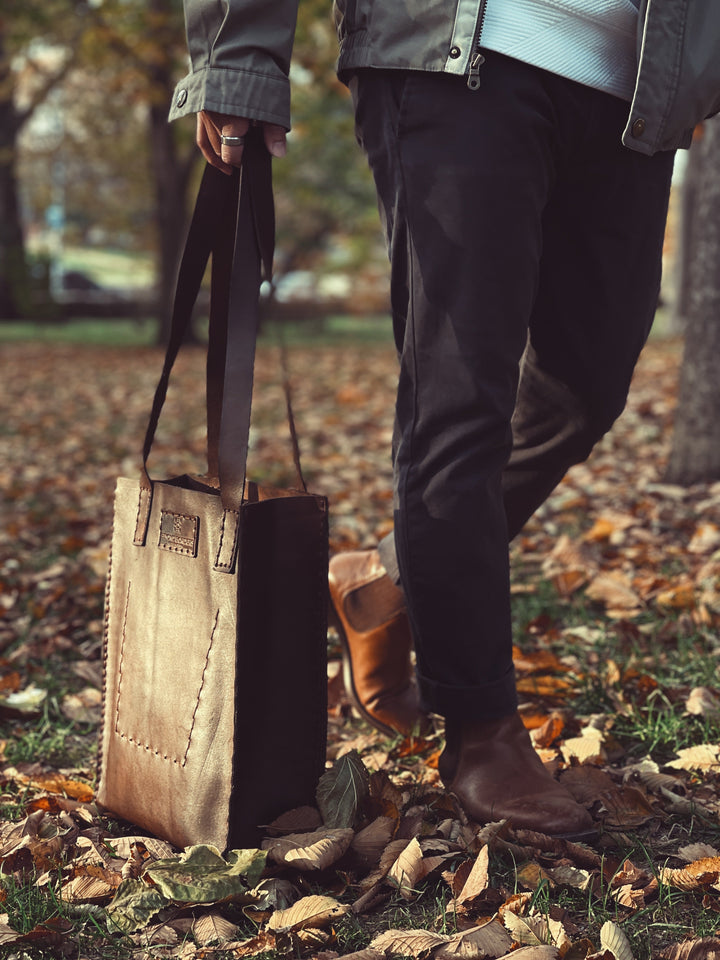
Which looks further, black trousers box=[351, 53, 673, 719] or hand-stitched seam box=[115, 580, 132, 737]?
hand-stitched seam box=[115, 580, 132, 737]

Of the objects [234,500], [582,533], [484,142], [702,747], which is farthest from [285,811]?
[582,533]

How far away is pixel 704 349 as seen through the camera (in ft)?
13.8

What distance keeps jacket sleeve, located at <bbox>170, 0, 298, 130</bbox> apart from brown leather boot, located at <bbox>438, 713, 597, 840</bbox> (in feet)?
3.55

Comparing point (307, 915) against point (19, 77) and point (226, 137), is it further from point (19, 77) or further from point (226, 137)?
point (19, 77)

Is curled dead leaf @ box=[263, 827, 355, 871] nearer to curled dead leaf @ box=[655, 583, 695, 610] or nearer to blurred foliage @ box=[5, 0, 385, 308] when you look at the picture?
curled dead leaf @ box=[655, 583, 695, 610]

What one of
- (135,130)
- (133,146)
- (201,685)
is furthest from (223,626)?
(135,130)

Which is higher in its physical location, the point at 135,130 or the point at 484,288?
the point at 135,130

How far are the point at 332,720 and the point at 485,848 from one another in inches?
33.6

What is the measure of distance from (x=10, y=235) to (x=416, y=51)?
20.0m

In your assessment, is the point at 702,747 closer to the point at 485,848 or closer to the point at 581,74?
the point at 485,848

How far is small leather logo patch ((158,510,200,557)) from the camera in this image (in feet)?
5.50

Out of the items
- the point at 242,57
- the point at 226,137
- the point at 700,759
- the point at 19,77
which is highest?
the point at 19,77

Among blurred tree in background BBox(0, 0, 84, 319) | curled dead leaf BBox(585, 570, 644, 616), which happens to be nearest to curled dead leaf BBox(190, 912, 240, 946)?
curled dead leaf BBox(585, 570, 644, 616)

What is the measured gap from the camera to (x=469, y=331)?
166 cm
